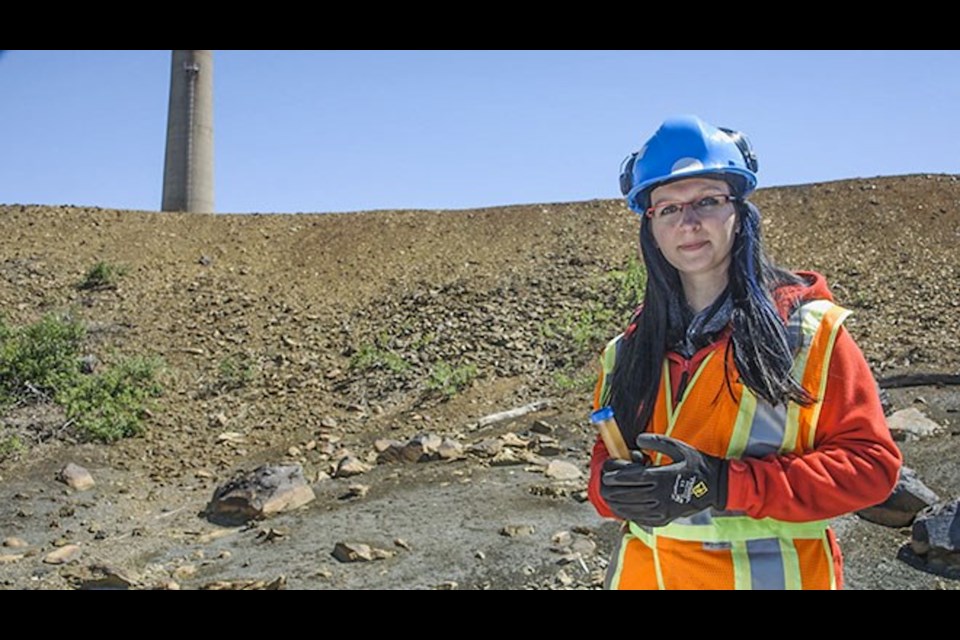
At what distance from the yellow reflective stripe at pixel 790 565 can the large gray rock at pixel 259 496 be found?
624cm

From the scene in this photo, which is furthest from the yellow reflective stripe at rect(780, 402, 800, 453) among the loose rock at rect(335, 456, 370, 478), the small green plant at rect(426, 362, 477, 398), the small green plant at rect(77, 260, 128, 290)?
the small green plant at rect(77, 260, 128, 290)

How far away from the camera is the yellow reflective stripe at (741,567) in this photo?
6.68 feet

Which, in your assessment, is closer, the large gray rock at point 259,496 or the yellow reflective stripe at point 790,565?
the yellow reflective stripe at point 790,565

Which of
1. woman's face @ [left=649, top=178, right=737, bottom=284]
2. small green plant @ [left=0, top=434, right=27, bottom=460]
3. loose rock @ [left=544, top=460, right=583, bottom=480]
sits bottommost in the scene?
small green plant @ [left=0, top=434, right=27, bottom=460]

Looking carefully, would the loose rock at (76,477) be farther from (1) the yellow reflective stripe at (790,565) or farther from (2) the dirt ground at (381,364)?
(1) the yellow reflective stripe at (790,565)

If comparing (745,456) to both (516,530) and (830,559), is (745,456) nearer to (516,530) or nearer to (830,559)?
(830,559)

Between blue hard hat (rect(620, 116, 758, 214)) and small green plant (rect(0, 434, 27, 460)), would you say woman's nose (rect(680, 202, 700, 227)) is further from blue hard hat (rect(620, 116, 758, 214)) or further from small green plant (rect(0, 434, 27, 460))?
small green plant (rect(0, 434, 27, 460))

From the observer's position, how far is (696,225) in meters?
2.21

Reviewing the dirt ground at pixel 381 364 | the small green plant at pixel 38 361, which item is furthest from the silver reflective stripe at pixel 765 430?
the small green plant at pixel 38 361

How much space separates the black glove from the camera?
202 cm

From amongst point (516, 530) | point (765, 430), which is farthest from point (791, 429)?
point (516, 530)

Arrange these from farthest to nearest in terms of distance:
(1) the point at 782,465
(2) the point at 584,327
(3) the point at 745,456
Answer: (2) the point at 584,327 < (3) the point at 745,456 < (1) the point at 782,465

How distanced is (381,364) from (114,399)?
316 centimetres

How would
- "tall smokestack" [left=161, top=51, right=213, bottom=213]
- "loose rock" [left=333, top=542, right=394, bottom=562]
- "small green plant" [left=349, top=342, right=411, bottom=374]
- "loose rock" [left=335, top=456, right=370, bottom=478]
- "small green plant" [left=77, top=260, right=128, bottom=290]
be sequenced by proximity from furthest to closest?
"tall smokestack" [left=161, top=51, right=213, bottom=213] < "small green plant" [left=77, top=260, right=128, bottom=290] < "small green plant" [left=349, top=342, right=411, bottom=374] < "loose rock" [left=335, top=456, right=370, bottom=478] < "loose rock" [left=333, top=542, right=394, bottom=562]
